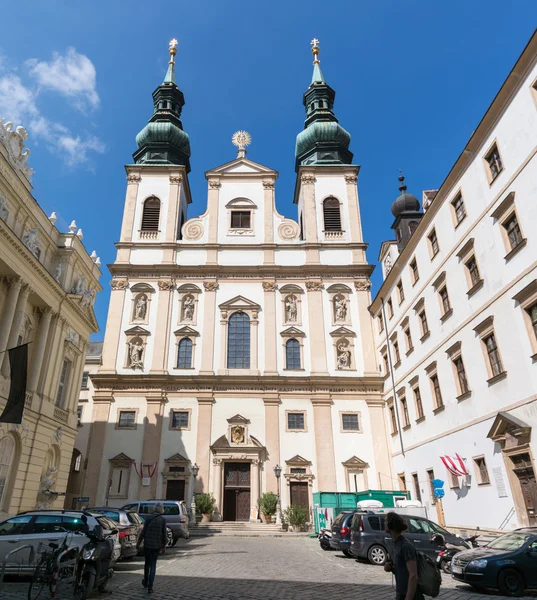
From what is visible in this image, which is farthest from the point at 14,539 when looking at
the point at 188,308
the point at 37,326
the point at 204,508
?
the point at 188,308

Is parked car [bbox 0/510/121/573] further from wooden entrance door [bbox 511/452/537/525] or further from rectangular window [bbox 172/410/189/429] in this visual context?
rectangular window [bbox 172/410/189/429]

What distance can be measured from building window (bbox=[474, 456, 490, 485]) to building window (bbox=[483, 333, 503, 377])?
334 centimetres

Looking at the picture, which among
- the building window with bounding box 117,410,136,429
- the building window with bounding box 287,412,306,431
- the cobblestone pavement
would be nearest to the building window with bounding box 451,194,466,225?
the cobblestone pavement

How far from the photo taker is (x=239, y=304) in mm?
34531

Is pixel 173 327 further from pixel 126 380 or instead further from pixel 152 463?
pixel 152 463

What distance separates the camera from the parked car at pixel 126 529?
43.8ft

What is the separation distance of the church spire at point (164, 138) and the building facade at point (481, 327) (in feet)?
82.8

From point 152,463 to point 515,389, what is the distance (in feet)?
71.2

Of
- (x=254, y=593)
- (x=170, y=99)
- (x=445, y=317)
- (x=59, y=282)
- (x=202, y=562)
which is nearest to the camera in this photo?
(x=254, y=593)

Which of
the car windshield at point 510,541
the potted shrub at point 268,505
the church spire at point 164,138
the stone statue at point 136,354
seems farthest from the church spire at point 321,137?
the car windshield at point 510,541

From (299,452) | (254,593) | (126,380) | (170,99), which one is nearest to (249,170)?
(170,99)

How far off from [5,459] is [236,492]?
14.4 meters

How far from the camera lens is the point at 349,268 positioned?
35438mm

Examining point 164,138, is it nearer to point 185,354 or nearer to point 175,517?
point 185,354
